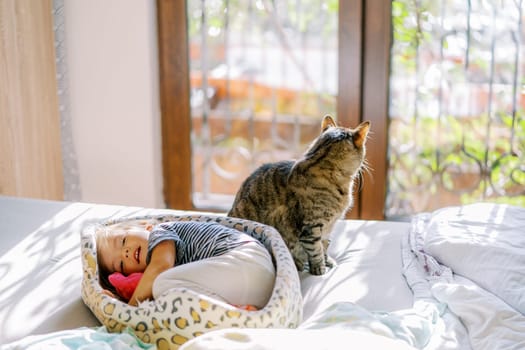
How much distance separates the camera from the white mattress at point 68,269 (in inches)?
68.1

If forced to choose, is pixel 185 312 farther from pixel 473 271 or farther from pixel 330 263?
pixel 473 271

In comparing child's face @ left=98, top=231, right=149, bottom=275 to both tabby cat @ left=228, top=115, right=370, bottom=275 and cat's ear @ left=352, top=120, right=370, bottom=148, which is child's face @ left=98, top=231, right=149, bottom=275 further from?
cat's ear @ left=352, top=120, right=370, bottom=148

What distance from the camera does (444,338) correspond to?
63.0 inches

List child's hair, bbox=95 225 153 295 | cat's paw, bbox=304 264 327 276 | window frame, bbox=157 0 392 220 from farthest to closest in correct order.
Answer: window frame, bbox=157 0 392 220 → cat's paw, bbox=304 264 327 276 → child's hair, bbox=95 225 153 295

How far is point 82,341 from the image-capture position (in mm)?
1486

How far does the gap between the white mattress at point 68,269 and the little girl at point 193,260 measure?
14 cm

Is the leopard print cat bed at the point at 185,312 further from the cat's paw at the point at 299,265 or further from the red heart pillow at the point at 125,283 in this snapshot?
the cat's paw at the point at 299,265

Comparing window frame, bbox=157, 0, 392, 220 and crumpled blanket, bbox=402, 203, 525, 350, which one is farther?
window frame, bbox=157, 0, 392, 220

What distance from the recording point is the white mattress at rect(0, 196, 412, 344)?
1730mm

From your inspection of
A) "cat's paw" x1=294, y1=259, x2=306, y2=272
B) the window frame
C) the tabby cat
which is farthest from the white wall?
"cat's paw" x1=294, y1=259, x2=306, y2=272

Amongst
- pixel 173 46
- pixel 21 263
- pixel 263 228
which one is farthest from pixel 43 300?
pixel 173 46

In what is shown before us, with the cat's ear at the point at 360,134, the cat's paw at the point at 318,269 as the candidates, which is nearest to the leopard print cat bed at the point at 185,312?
the cat's paw at the point at 318,269

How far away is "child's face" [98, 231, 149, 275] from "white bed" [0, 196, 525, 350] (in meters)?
0.11

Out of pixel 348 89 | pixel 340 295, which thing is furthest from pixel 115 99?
pixel 340 295
